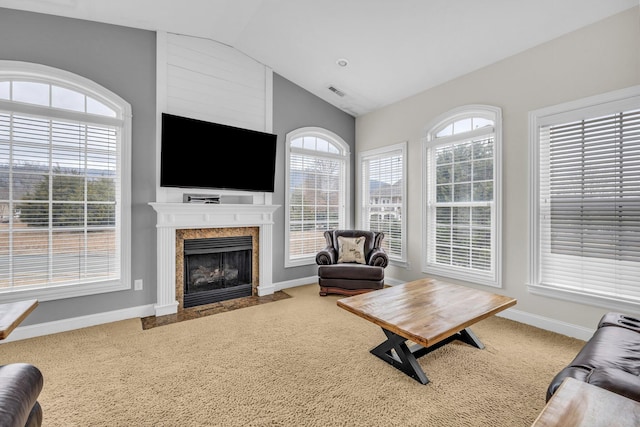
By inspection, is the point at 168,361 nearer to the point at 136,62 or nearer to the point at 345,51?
the point at 136,62

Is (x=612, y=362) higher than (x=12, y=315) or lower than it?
lower

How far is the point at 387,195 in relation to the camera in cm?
486

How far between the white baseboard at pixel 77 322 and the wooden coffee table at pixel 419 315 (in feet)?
8.22

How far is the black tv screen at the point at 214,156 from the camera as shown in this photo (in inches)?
136

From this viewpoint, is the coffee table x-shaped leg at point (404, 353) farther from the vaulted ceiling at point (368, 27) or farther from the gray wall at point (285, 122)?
the vaulted ceiling at point (368, 27)

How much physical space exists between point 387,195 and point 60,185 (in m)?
4.21

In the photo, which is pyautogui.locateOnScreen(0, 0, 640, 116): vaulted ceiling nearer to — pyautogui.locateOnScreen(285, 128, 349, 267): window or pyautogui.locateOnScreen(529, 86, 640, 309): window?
pyautogui.locateOnScreen(529, 86, 640, 309): window

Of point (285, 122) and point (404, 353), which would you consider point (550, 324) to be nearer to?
point (404, 353)

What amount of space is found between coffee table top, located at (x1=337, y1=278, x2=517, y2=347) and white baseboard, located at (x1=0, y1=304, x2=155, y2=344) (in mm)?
→ 2504

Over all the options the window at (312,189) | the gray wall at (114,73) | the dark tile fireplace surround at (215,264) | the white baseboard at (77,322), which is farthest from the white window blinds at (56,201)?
the window at (312,189)

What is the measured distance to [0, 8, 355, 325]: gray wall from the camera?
2863 mm

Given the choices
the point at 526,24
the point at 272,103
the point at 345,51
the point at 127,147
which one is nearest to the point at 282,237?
the point at 272,103

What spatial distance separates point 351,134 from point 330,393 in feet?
14.1

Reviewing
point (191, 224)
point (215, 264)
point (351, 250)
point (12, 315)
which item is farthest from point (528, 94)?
point (12, 315)
